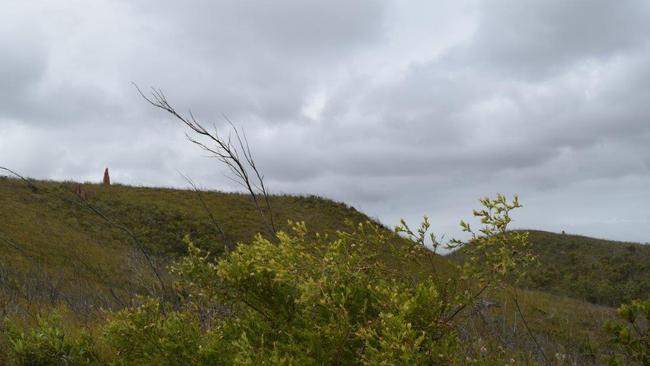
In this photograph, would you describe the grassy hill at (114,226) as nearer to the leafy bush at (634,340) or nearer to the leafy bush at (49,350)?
the leafy bush at (49,350)

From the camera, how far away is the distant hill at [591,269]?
121ft

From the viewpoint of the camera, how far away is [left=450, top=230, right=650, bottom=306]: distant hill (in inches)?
1449

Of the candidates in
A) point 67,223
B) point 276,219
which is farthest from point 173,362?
point 276,219

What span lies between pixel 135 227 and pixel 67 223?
3228mm

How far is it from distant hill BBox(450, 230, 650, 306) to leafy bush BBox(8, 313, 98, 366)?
33.0 metres

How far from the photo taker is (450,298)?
11.6 ft

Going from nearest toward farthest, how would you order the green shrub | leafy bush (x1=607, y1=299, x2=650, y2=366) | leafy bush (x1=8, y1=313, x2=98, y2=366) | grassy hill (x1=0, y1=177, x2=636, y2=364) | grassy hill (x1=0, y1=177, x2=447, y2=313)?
1. leafy bush (x1=607, y1=299, x2=650, y2=366)
2. the green shrub
3. leafy bush (x1=8, y1=313, x2=98, y2=366)
4. grassy hill (x1=0, y1=177, x2=636, y2=364)
5. grassy hill (x1=0, y1=177, x2=447, y2=313)

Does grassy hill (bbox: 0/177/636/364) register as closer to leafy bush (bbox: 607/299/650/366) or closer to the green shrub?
the green shrub

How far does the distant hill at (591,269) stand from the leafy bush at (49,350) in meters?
33.0

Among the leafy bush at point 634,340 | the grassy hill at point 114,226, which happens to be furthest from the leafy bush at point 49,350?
the grassy hill at point 114,226

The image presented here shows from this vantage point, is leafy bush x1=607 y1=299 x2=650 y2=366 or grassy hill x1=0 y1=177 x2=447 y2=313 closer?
leafy bush x1=607 y1=299 x2=650 y2=366

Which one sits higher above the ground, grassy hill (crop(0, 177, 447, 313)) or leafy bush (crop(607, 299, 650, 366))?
grassy hill (crop(0, 177, 447, 313))

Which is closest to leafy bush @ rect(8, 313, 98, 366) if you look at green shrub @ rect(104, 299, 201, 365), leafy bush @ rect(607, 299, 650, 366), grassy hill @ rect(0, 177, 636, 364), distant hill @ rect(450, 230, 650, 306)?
green shrub @ rect(104, 299, 201, 365)

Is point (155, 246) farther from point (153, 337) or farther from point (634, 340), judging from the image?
point (634, 340)
